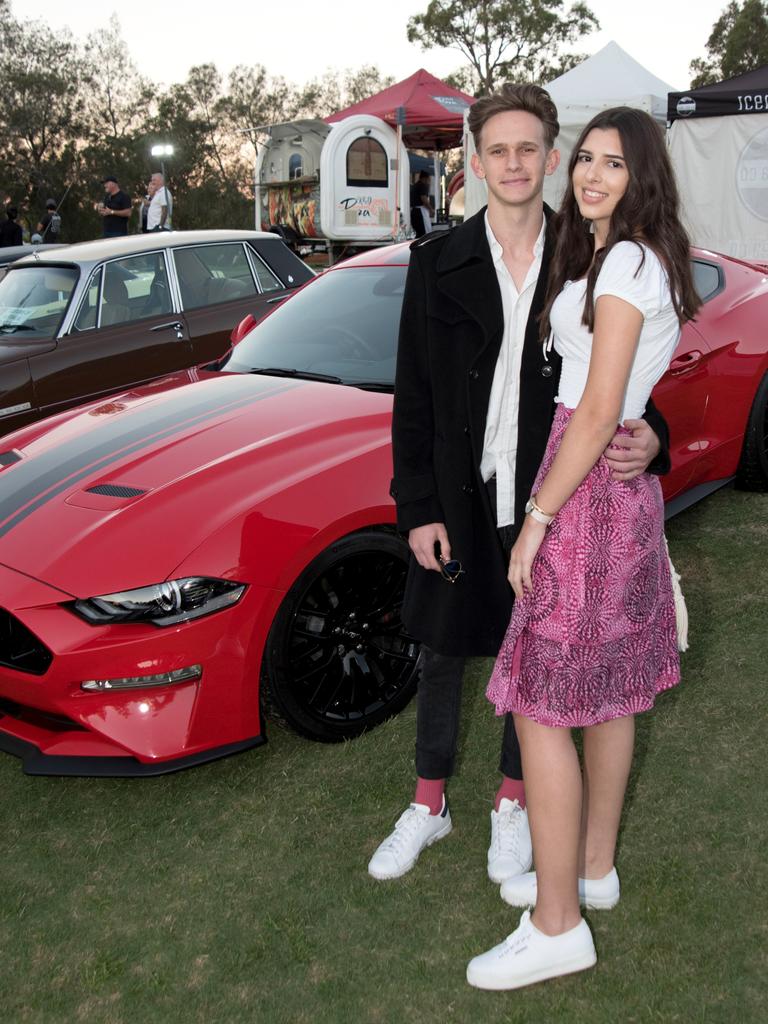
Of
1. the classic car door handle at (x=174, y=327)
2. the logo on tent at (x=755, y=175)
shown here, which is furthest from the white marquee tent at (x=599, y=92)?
the classic car door handle at (x=174, y=327)

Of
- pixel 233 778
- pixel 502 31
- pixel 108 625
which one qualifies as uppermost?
pixel 502 31

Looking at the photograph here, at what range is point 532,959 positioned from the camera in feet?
7.02

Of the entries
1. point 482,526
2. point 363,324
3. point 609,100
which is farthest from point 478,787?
point 609,100

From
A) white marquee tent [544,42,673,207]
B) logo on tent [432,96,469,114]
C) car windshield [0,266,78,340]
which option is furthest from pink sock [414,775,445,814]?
logo on tent [432,96,469,114]

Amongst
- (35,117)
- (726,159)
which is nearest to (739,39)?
(35,117)

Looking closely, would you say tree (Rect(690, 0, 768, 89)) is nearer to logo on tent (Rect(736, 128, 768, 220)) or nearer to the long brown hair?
logo on tent (Rect(736, 128, 768, 220))

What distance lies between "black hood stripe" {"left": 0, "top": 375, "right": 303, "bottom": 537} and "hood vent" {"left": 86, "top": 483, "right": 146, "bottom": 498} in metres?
0.11

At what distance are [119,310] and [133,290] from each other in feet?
0.64

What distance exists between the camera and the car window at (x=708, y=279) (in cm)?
468

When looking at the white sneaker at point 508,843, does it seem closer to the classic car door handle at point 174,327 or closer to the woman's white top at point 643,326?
the woman's white top at point 643,326

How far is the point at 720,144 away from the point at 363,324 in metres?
9.77

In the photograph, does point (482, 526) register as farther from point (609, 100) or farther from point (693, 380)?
point (609, 100)

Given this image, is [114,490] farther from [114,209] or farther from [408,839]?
[114,209]

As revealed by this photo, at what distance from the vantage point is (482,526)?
2373mm
